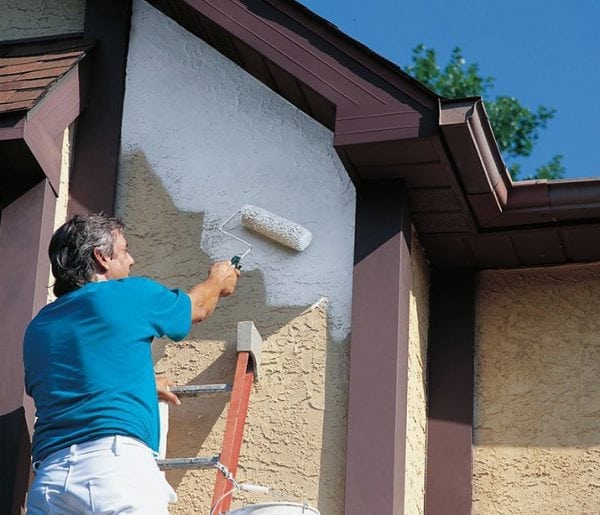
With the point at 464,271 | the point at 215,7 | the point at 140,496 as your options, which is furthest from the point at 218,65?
the point at 140,496

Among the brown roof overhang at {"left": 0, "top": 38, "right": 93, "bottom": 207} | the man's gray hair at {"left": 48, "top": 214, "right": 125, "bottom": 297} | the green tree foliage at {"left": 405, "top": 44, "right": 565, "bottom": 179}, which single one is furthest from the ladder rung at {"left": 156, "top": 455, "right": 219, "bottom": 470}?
the green tree foliage at {"left": 405, "top": 44, "right": 565, "bottom": 179}

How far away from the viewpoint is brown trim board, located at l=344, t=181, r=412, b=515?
17.5ft

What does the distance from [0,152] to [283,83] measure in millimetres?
1278

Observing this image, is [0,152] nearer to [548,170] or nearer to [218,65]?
[218,65]

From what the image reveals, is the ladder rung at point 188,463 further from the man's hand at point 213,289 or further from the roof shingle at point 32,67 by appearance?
the roof shingle at point 32,67

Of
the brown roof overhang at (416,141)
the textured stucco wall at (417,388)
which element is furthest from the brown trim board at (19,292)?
the textured stucco wall at (417,388)

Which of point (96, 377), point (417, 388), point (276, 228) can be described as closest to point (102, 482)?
point (96, 377)

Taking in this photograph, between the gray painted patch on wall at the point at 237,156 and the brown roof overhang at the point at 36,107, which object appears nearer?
the brown roof overhang at the point at 36,107

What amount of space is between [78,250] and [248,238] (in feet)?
4.02

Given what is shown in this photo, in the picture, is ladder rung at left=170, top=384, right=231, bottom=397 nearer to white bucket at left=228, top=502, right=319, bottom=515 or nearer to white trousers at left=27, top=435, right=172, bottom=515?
white bucket at left=228, top=502, right=319, bottom=515

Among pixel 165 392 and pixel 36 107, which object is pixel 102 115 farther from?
pixel 165 392

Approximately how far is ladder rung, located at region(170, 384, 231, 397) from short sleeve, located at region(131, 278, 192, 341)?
28.7 inches

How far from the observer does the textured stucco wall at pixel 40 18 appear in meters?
6.68

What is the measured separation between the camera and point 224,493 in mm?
5250
